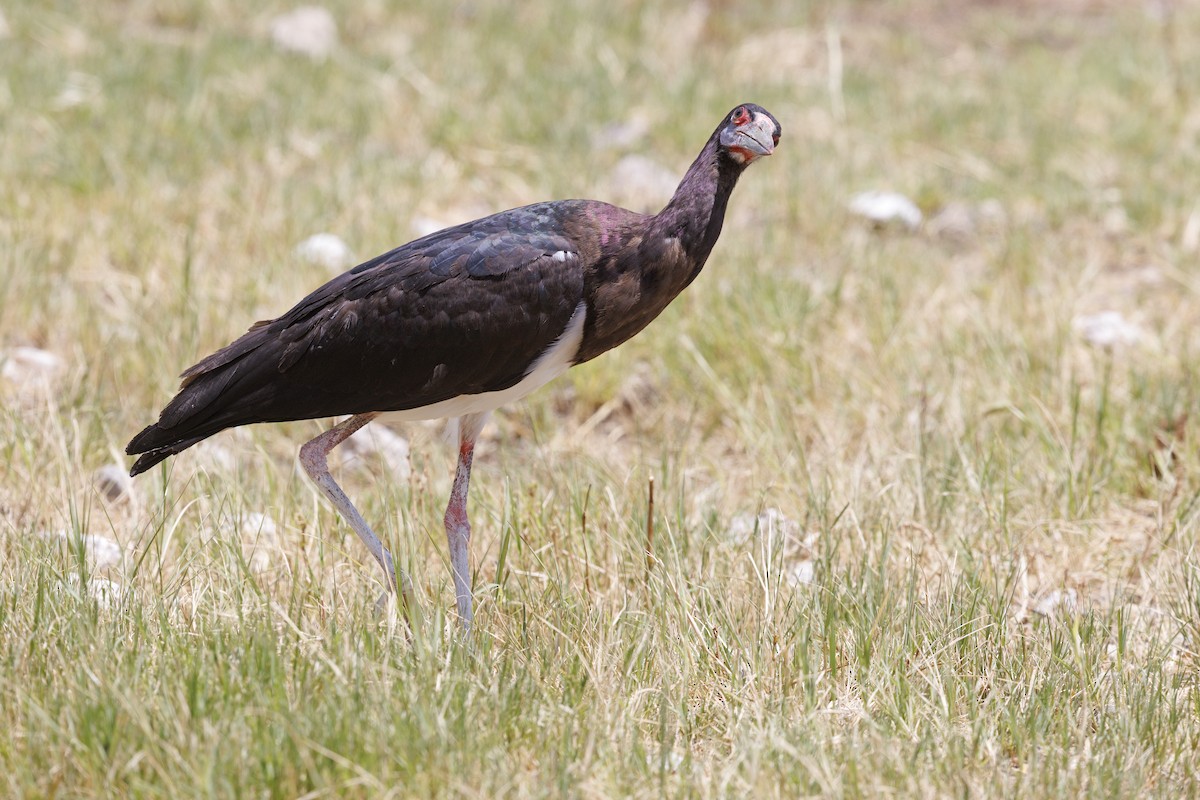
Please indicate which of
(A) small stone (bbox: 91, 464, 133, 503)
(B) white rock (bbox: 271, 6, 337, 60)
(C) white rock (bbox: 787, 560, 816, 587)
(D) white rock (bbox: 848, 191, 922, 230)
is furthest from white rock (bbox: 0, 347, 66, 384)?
(B) white rock (bbox: 271, 6, 337, 60)

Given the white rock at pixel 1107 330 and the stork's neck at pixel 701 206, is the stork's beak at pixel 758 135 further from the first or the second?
the white rock at pixel 1107 330

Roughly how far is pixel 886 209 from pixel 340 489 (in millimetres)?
4208

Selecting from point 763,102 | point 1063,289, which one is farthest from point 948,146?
point 1063,289

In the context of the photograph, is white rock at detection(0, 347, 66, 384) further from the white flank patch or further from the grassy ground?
the white flank patch

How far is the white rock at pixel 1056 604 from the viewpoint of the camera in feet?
12.3

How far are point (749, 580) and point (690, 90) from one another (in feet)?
18.1

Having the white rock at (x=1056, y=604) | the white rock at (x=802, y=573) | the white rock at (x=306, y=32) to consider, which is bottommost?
the white rock at (x=1056, y=604)

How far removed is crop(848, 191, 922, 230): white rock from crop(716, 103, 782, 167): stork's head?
371 centimetres

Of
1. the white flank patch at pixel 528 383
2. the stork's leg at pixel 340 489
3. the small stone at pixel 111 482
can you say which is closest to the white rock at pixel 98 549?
the small stone at pixel 111 482

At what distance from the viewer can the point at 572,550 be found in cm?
399

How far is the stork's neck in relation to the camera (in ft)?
12.1

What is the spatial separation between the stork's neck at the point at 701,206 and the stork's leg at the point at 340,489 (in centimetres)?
100

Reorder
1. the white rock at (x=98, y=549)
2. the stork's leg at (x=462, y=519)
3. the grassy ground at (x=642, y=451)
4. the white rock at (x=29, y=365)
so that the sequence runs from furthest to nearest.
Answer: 1. the white rock at (x=29, y=365)
2. the white rock at (x=98, y=549)
3. the stork's leg at (x=462, y=519)
4. the grassy ground at (x=642, y=451)

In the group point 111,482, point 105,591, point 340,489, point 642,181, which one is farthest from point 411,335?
point 642,181
